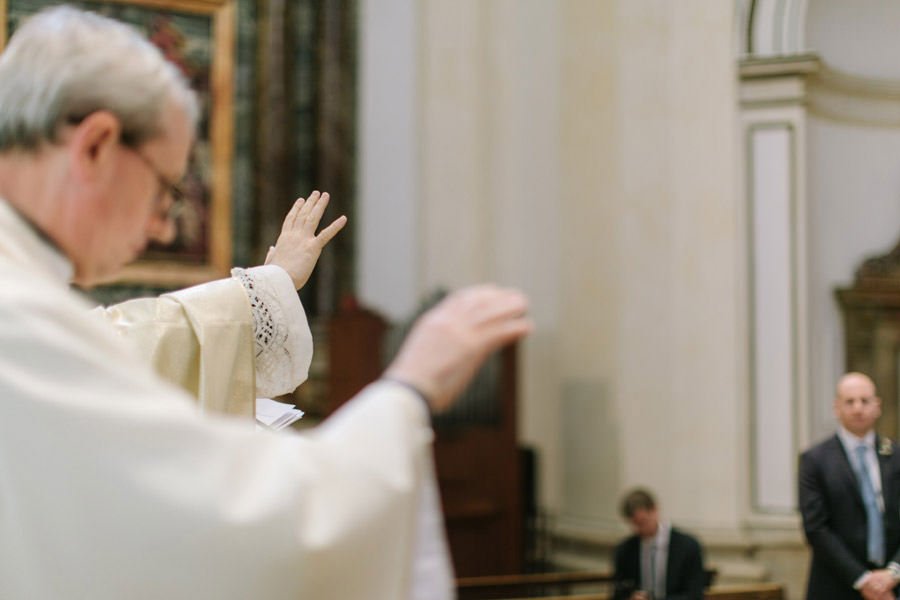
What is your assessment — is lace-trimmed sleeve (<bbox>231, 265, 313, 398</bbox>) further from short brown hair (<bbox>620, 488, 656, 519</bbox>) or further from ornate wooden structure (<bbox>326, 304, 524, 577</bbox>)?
ornate wooden structure (<bbox>326, 304, 524, 577</bbox>)

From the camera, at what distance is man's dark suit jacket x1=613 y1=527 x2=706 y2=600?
21.0ft

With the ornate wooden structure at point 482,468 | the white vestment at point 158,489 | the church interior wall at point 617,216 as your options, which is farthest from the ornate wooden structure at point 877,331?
the white vestment at point 158,489

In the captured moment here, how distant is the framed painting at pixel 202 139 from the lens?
9.02 metres

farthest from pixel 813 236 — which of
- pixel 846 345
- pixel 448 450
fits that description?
pixel 448 450

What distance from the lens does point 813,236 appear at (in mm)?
9367

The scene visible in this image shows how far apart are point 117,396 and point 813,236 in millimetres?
8753

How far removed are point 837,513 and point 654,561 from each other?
4.00 ft

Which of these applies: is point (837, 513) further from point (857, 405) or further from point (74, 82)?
point (74, 82)

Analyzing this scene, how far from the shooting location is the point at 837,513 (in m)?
5.68

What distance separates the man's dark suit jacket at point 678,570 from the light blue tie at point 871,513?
1049 millimetres

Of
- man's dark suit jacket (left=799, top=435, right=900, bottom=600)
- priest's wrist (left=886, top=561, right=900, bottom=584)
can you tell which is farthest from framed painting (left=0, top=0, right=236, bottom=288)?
priest's wrist (left=886, top=561, right=900, bottom=584)

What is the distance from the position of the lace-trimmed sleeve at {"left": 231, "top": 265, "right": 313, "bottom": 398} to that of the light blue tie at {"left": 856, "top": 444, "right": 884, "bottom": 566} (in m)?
3.92

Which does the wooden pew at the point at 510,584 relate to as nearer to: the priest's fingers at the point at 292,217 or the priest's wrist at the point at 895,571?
the priest's wrist at the point at 895,571

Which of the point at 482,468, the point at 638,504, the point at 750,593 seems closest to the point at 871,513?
the point at 638,504
